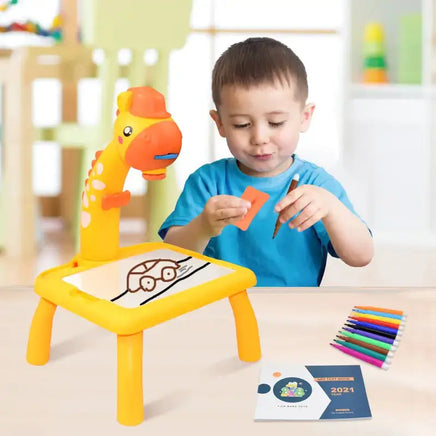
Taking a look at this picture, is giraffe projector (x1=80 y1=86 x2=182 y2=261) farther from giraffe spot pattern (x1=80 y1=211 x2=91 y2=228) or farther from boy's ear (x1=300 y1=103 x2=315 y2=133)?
boy's ear (x1=300 y1=103 x2=315 y2=133)

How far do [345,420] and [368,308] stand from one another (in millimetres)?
250

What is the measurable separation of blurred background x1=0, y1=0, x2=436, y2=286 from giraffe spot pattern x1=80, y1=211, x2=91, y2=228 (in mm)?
1046

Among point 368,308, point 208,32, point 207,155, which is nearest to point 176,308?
point 368,308

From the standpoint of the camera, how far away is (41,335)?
617mm

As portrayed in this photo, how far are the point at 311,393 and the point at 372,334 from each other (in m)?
0.15

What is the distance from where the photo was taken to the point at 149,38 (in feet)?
5.91

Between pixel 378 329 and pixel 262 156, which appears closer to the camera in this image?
pixel 378 329

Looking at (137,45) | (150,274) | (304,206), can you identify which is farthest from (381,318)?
(137,45)

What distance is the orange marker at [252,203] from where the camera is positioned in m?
0.70

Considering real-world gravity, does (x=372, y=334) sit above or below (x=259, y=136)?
below

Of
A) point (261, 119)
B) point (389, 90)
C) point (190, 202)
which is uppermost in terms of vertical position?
point (389, 90)

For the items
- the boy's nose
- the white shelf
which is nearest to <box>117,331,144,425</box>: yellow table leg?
the boy's nose

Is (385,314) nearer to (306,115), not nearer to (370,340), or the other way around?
(370,340)

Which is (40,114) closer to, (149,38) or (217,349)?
Answer: (149,38)
